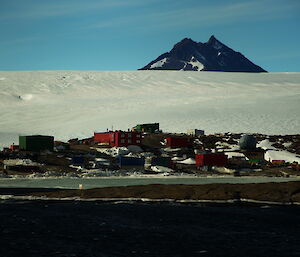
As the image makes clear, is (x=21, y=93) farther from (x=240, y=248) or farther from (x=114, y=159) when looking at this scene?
(x=240, y=248)

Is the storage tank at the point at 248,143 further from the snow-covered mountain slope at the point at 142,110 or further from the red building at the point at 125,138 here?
the snow-covered mountain slope at the point at 142,110

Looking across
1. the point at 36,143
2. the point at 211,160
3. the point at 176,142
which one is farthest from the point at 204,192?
the point at 176,142

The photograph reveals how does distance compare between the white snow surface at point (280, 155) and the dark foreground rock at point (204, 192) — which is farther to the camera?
the white snow surface at point (280, 155)

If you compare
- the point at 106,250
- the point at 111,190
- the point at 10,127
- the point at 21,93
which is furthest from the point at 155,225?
the point at 21,93

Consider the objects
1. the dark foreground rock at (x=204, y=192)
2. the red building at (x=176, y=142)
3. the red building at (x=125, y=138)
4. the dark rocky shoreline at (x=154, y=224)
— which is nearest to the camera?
the dark rocky shoreline at (x=154, y=224)

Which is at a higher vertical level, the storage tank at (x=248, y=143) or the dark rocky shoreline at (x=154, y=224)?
the storage tank at (x=248, y=143)

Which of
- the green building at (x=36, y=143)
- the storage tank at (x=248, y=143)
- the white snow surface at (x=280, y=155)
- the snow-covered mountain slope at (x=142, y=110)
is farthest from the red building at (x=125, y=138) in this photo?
the snow-covered mountain slope at (x=142, y=110)

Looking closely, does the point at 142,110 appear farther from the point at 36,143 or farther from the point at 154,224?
the point at 154,224
